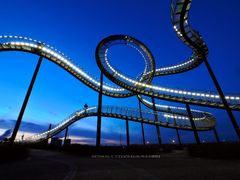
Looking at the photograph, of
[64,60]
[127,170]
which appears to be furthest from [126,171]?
[64,60]

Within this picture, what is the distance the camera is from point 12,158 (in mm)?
11742

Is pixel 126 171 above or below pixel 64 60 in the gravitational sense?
below

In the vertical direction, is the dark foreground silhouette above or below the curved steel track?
below

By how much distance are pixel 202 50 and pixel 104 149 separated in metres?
22.0

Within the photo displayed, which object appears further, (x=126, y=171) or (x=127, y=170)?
(x=127, y=170)

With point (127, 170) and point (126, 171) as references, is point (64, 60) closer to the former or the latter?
point (127, 170)

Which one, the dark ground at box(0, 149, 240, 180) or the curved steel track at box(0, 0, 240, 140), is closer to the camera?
the dark ground at box(0, 149, 240, 180)

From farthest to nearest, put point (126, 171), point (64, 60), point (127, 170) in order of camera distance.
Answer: point (64, 60), point (127, 170), point (126, 171)

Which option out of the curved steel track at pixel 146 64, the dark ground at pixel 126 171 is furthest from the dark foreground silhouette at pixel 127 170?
the curved steel track at pixel 146 64

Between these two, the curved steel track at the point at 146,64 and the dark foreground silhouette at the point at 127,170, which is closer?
the dark foreground silhouette at the point at 127,170

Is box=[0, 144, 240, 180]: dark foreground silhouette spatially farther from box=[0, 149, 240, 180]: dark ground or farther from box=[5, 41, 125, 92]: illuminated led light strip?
box=[5, 41, 125, 92]: illuminated led light strip

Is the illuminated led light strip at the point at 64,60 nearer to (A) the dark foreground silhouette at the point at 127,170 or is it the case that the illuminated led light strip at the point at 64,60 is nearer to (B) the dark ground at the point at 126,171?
(A) the dark foreground silhouette at the point at 127,170

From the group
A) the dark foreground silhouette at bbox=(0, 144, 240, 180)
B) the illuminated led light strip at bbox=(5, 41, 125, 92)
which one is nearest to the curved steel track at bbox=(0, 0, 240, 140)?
the illuminated led light strip at bbox=(5, 41, 125, 92)

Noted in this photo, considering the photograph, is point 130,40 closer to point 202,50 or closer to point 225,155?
point 202,50
